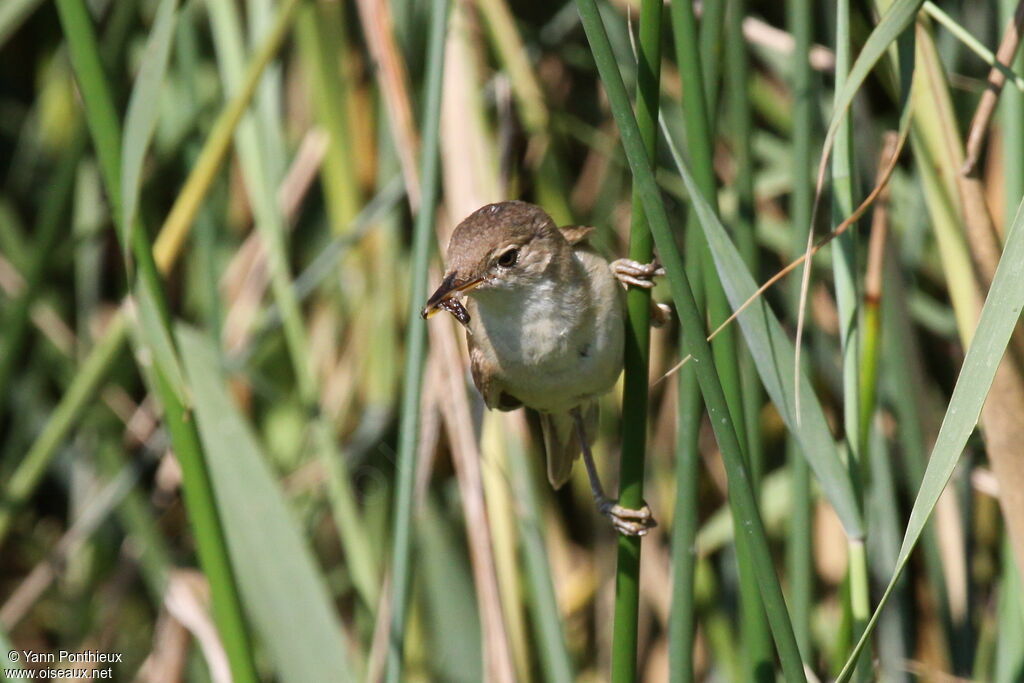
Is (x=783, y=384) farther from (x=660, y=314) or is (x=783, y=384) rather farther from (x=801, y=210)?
(x=660, y=314)

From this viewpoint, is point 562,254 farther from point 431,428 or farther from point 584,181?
point 584,181

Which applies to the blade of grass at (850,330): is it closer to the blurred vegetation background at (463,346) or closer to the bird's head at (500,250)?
the blurred vegetation background at (463,346)

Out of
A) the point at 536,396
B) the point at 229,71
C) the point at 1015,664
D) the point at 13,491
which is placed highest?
the point at 229,71

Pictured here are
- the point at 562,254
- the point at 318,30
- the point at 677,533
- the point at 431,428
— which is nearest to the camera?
the point at 677,533

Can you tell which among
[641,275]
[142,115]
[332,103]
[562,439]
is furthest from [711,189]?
[332,103]

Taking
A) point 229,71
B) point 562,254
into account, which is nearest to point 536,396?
point 562,254

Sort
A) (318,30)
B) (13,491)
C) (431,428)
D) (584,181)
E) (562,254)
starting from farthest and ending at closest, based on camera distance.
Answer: (584,181)
(318,30)
(13,491)
(431,428)
(562,254)

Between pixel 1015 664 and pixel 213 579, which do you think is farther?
pixel 1015 664
